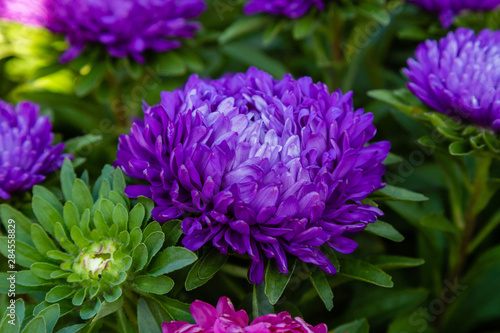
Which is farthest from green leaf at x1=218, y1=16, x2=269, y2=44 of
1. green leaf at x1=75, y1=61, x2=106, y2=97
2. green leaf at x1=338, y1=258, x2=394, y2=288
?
green leaf at x1=338, y1=258, x2=394, y2=288

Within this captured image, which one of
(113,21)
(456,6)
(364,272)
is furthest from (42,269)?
(456,6)

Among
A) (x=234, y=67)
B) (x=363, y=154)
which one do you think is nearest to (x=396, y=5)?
(x=234, y=67)

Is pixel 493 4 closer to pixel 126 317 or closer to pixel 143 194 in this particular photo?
pixel 143 194

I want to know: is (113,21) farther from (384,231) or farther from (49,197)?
(384,231)

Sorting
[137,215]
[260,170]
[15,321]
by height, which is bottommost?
[15,321]

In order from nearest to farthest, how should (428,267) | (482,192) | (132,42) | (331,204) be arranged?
(331,204) < (482,192) < (132,42) < (428,267)
